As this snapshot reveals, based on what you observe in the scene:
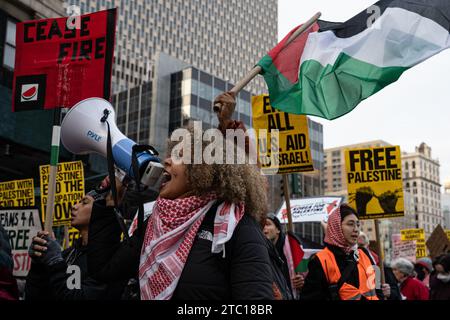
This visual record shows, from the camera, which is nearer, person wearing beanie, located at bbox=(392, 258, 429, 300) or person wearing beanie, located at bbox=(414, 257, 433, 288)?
person wearing beanie, located at bbox=(392, 258, 429, 300)

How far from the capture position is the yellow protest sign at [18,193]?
9.02m

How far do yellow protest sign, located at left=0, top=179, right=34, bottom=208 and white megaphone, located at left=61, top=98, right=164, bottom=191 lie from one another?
6.67 meters

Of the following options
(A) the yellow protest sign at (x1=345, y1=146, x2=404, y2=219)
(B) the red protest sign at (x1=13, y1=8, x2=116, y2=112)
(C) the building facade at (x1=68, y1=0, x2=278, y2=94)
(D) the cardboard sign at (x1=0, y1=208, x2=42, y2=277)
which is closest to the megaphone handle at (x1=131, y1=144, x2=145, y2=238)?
(B) the red protest sign at (x1=13, y1=8, x2=116, y2=112)

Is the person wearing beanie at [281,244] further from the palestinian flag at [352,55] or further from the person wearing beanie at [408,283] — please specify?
the person wearing beanie at [408,283]

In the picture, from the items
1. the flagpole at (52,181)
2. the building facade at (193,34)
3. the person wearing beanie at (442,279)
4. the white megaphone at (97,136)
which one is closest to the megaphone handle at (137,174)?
the white megaphone at (97,136)

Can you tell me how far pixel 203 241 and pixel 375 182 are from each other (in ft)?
22.2

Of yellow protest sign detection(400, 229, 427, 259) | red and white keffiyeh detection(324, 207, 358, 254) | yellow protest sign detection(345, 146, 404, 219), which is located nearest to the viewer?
red and white keffiyeh detection(324, 207, 358, 254)

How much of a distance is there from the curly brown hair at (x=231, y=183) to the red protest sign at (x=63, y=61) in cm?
161

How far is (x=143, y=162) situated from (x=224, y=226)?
49cm

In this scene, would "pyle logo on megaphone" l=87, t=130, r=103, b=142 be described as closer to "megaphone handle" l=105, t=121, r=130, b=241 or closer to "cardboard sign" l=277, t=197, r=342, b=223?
"megaphone handle" l=105, t=121, r=130, b=241

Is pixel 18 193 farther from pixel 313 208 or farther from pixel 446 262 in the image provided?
pixel 446 262

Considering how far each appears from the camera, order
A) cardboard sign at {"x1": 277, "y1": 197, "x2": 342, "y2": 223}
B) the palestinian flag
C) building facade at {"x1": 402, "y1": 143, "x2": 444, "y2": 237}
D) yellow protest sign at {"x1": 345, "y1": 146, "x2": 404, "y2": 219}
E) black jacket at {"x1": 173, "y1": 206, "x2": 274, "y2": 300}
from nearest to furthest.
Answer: black jacket at {"x1": 173, "y1": 206, "x2": 274, "y2": 300}, the palestinian flag, yellow protest sign at {"x1": 345, "y1": 146, "x2": 404, "y2": 219}, cardboard sign at {"x1": 277, "y1": 197, "x2": 342, "y2": 223}, building facade at {"x1": 402, "y1": 143, "x2": 444, "y2": 237}

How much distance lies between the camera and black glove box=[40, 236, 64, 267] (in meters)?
2.54

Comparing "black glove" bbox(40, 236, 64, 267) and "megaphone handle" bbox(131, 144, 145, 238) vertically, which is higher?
"megaphone handle" bbox(131, 144, 145, 238)
